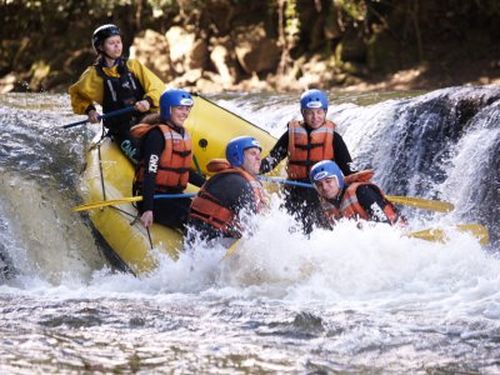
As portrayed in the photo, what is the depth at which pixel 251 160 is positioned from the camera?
6168 millimetres

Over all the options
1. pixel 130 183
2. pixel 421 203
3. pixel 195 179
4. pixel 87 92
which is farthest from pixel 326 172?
pixel 87 92

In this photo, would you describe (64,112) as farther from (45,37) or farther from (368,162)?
(45,37)

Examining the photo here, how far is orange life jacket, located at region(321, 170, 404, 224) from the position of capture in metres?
6.04

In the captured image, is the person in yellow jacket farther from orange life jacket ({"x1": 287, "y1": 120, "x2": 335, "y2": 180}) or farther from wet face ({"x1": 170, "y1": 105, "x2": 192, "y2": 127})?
orange life jacket ({"x1": 287, "y1": 120, "x2": 335, "y2": 180})

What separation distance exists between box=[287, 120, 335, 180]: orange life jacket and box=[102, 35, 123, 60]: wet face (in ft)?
4.50

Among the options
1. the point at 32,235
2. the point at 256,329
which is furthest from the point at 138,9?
the point at 256,329

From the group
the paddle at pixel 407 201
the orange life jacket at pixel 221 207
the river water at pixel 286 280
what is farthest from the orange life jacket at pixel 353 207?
the paddle at pixel 407 201

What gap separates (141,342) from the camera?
466cm


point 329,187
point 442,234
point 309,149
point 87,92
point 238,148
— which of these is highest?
point 87,92

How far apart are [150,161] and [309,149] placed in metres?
1.07

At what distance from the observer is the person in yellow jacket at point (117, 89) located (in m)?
7.28

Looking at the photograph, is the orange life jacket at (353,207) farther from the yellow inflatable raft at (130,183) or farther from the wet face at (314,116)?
the yellow inflatable raft at (130,183)

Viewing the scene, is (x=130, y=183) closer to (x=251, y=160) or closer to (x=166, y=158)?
(x=166, y=158)

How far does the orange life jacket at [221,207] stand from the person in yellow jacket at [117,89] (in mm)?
1186
